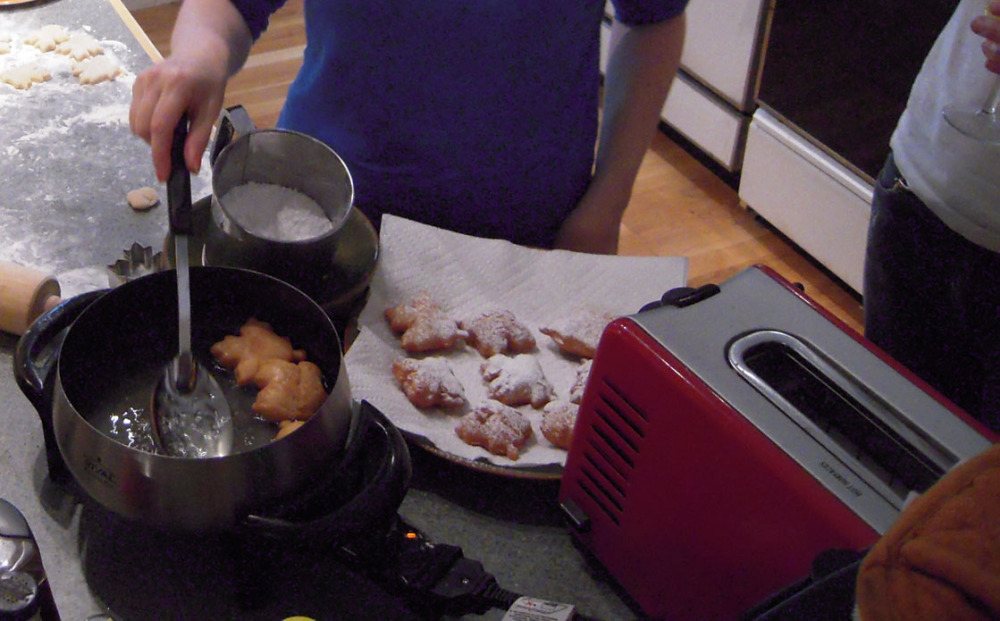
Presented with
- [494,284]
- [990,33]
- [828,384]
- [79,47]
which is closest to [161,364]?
[494,284]

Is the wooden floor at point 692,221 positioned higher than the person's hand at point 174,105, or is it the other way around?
the person's hand at point 174,105

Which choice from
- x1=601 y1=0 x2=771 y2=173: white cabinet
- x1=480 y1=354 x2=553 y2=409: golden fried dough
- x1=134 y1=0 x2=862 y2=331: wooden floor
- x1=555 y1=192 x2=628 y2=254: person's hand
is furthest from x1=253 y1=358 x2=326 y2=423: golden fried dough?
x1=601 y1=0 x2=771 y2=173: white cabinet

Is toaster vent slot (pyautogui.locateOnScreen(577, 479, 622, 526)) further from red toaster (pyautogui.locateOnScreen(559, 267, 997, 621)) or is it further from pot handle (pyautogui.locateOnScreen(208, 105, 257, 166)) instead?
pot handle (pyautogui.locateOnScreen(208, 105, 257, 166))

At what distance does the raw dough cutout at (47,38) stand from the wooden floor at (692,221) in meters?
1.32

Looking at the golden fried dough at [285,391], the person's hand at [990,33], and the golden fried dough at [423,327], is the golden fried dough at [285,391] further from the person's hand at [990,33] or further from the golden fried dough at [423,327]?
the person's hand at [990,33]

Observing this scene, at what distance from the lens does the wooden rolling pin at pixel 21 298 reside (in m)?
0.84

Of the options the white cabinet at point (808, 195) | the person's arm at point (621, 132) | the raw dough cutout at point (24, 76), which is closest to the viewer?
the person's arm at point (621, 132)

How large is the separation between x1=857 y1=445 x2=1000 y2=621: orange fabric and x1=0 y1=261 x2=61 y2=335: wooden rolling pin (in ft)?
2.58

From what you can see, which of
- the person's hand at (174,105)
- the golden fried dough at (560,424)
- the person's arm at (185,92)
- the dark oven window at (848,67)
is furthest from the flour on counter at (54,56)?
the dark oven window at (848,67)

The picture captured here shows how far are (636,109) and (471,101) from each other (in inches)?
10.0

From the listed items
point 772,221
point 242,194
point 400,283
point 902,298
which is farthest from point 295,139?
point 772,221

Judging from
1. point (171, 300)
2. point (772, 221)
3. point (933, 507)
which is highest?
point (933, 507)

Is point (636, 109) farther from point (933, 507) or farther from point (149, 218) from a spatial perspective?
point (933, 507)

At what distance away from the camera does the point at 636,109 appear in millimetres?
1185
